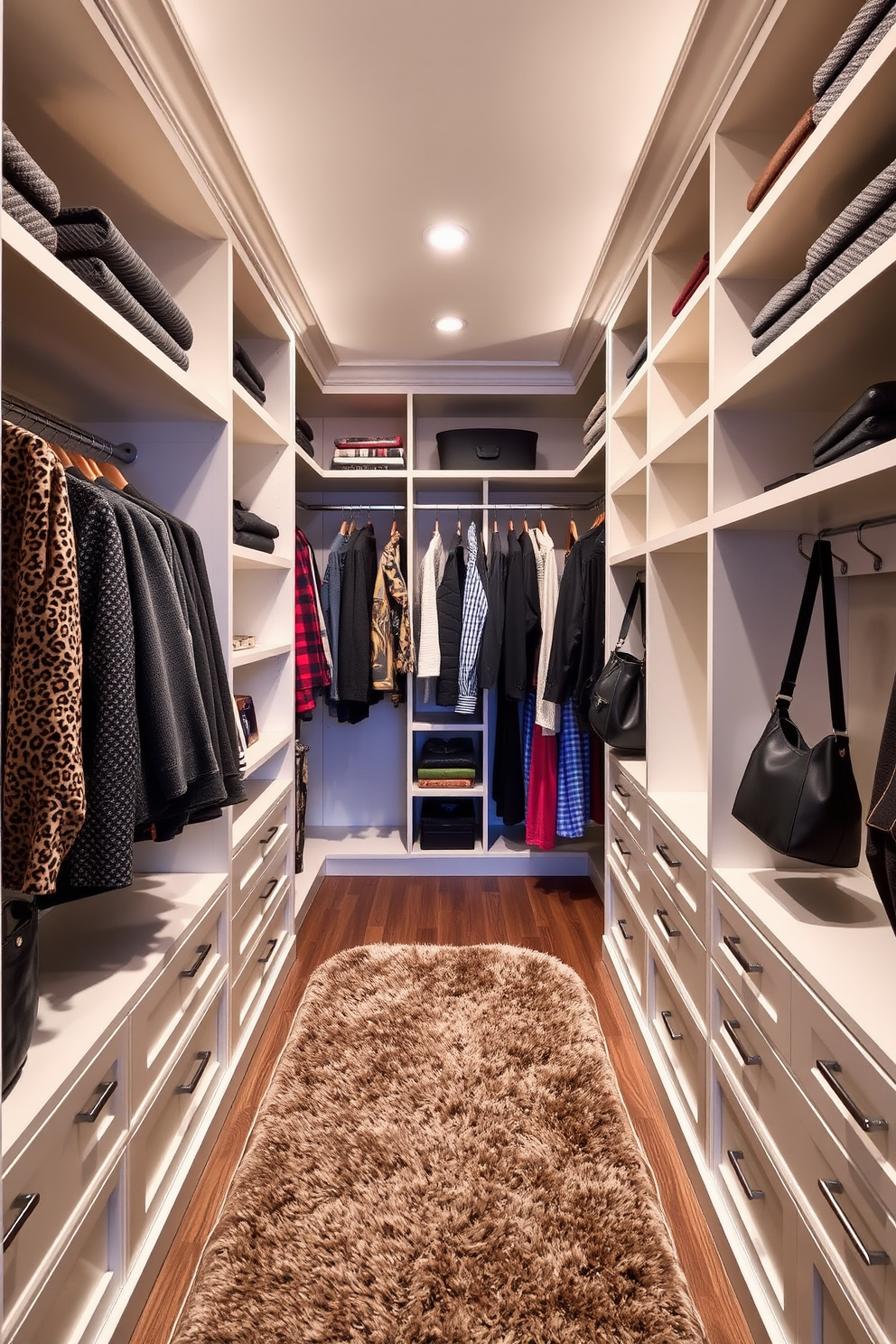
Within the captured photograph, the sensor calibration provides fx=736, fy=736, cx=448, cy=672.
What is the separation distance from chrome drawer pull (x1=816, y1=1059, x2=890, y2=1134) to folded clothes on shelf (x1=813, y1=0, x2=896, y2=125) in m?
1.41

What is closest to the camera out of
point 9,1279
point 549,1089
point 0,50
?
point 0,50

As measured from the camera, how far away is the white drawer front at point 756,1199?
3.90 feet

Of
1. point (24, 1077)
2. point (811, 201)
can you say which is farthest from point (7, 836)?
point (811, 201)

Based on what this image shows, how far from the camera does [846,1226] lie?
3.22ft

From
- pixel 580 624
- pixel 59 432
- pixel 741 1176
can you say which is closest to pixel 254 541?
pixel 59 432

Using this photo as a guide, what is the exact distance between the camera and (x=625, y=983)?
240 cm

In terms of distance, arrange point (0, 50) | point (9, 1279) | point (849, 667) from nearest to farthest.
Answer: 1. point (0, 50)
2. point (9, 1279)
3. point (849, 667)

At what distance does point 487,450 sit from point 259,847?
2.18 m

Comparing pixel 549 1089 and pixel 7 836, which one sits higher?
pixel 7 836

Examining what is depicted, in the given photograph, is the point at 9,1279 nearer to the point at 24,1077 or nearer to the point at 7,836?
the point at 24,1077

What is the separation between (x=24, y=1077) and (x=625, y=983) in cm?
184

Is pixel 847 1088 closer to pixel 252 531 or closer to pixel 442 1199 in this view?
pixel 442 1199

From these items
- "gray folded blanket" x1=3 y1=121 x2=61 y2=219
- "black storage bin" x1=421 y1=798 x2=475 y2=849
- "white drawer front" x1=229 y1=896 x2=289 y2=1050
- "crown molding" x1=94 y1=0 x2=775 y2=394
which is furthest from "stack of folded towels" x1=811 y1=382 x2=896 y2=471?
"black storage bin" x1=421 y1=798 x2=475 y2=849

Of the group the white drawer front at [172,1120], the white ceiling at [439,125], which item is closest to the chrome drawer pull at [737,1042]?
the white drawer front at [172,1120]
